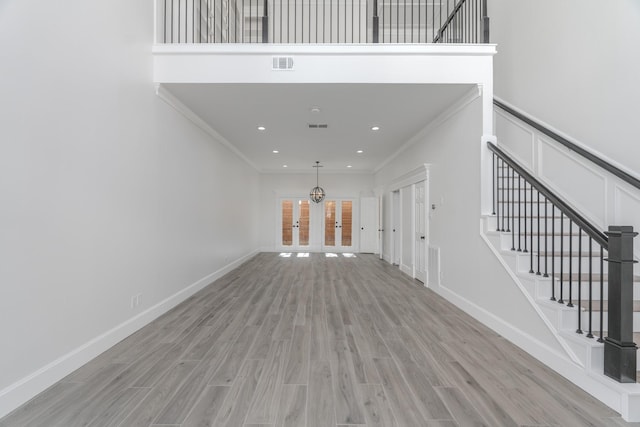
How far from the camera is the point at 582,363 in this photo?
214cm

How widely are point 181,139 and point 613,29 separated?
541cm

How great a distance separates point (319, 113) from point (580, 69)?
3.34 m

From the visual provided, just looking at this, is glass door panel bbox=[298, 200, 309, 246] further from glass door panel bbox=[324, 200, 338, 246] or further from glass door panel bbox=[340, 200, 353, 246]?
glass door panel bbox=[340, 200, 353, 246]

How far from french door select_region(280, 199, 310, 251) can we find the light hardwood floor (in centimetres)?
662

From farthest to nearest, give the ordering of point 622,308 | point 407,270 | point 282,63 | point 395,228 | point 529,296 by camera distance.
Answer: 1. point 395,228
2. point 407,270
3. point 282,63
4. point 529,296
5. point 622,308

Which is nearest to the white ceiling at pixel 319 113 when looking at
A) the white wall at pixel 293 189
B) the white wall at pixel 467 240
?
the white wall at pixel 467 240

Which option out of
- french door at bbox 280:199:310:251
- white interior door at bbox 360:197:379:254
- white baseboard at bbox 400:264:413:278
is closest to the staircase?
white baseboard at bbox 400:264:413:278

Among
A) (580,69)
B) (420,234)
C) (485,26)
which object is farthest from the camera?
(420,234)

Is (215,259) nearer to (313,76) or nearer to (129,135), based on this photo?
(129,135)

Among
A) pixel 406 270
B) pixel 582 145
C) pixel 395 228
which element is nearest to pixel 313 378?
pixel 582 145

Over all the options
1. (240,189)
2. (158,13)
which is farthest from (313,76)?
(240,189)

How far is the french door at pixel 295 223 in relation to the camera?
10.5 m

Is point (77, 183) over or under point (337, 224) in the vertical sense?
over

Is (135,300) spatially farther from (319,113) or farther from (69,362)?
(319,113)
